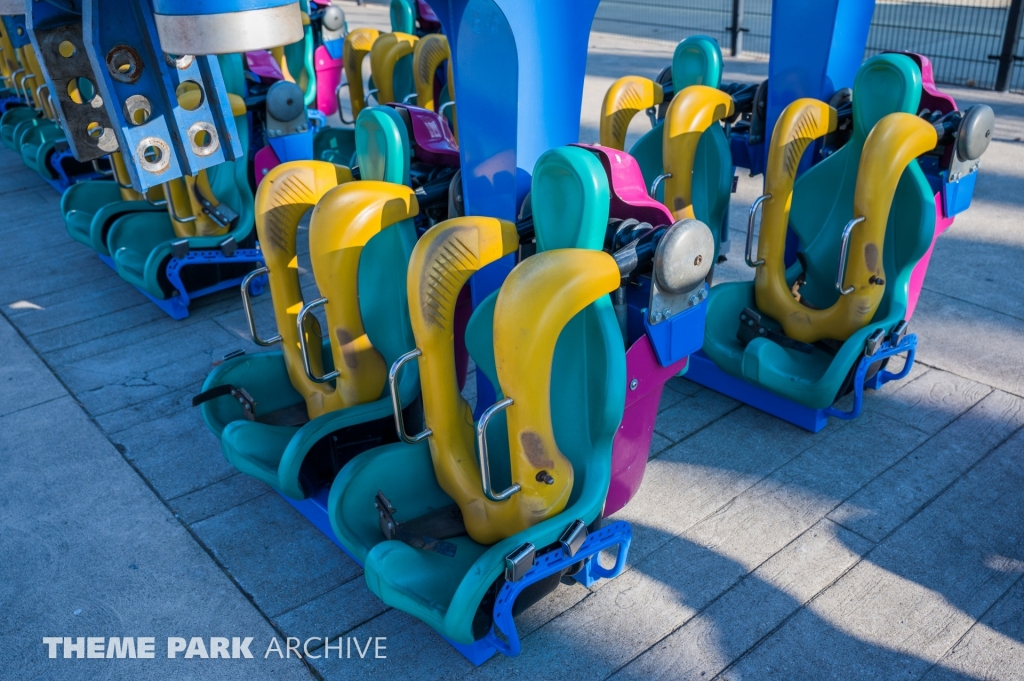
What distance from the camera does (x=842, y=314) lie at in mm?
3416

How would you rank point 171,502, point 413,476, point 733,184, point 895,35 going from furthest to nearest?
1. point 895,35
2. point 733,184
3. point 171,502
4. point 413,476

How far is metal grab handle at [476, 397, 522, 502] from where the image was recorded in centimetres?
225

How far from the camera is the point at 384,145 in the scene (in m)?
3.00

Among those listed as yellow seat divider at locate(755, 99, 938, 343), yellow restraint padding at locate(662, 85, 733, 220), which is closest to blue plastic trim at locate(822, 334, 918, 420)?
yellow seat divider at locate(755, 99, 938, 343)

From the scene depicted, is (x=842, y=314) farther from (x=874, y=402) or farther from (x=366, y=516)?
(x=366, y=516)

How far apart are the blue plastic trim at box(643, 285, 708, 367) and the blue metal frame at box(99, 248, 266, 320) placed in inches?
108

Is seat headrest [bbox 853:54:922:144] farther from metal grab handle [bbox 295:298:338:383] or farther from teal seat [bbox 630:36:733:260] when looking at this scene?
metal grab handle [bbox 295:298:338:383]

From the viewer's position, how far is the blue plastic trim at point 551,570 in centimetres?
224

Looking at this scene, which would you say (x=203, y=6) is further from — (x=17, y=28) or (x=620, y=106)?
(x=17, y=28)

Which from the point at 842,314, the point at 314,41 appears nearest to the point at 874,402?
the point at 842,314

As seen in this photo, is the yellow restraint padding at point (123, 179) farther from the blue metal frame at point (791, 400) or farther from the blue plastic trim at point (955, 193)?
the blue plastic trim at point (955, 193)

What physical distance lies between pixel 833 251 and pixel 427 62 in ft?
8.70

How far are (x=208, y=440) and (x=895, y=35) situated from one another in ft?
26.8

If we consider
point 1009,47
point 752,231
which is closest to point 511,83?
point 752,231
